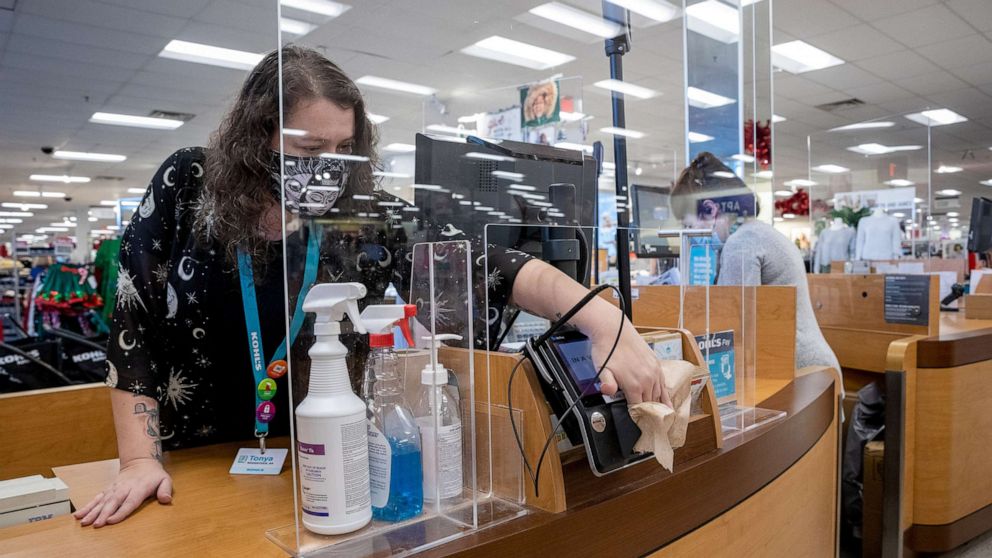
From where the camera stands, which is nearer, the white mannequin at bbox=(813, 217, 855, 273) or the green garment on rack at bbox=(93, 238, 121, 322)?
the green garment on rack at bbox=(93, 238, 121, 322)

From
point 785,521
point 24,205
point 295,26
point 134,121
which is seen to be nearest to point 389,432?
point 295,26

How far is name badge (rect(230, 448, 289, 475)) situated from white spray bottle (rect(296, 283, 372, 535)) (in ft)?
1.28

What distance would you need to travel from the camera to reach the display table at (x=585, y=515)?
2.56 feet

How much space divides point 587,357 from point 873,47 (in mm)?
6481

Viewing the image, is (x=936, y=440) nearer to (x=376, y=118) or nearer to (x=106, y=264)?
(x=376, y=118)

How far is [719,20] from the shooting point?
2.60m

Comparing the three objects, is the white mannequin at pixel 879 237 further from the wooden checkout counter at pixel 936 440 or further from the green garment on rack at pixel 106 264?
the green garment on rack at pixel 106 264

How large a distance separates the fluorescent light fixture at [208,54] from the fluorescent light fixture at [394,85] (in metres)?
4.86

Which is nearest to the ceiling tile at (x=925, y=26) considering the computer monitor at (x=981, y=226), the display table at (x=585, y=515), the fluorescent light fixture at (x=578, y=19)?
the computer monitor at (x=981, y=226)

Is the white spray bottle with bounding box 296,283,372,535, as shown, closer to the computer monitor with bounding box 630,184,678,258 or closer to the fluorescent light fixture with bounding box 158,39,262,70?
the computer monitor with bounding box 630,184,678,258

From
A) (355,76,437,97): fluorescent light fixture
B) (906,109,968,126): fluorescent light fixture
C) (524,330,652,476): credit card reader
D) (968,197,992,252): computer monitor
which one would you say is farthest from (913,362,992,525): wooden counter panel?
(906,109,968,126): fluorescent light fixture

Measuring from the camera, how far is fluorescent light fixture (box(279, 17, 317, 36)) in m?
0.73

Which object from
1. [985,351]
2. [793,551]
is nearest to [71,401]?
[793,551]

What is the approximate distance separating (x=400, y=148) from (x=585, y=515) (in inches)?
21.6
